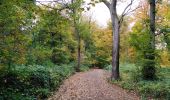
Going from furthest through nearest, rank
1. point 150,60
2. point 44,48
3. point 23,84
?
1. point 150,60
2. point 44,48
3. point 23,84

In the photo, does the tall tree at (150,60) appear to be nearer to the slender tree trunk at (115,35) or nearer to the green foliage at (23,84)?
the slender tree trunk at (115,35)

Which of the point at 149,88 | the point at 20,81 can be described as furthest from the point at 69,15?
the point at 149,88

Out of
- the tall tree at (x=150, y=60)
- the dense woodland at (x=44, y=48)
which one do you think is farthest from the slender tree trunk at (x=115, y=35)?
the tall tree at (x=150, y=60)

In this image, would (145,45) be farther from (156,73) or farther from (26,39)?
(26,39)

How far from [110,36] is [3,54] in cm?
4107

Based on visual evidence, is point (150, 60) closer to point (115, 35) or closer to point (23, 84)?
point (115, 35)

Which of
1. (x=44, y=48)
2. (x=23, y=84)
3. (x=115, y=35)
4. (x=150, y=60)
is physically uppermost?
(x=115, y=35)

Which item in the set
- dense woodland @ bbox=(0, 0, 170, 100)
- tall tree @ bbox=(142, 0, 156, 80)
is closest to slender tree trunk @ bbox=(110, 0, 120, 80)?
dense woodland @ bbox=(0, 0, 170, 100)

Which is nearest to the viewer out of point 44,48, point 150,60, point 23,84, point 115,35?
point 23,84

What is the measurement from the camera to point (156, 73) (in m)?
17.6

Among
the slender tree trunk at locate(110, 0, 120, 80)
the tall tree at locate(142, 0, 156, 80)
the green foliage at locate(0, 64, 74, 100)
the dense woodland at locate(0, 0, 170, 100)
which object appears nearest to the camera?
the dense woodland at locate(0, 0, 170, 100)

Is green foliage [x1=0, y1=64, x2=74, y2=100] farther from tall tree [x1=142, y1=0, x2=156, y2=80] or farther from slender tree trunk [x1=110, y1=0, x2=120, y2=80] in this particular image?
slender tree trunk [x1=110, y1=0, x2=120, y2=80]

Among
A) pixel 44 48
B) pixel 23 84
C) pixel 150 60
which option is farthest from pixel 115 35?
pixel 23 84

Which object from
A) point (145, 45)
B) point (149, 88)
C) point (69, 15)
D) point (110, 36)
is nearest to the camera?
point (69, 15)
